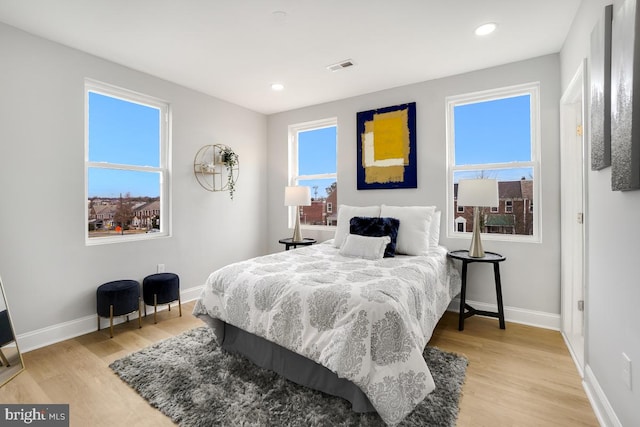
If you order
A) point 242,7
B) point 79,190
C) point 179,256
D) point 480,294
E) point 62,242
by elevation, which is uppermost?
point 242,7

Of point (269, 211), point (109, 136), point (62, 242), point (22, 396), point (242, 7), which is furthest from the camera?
point (269, 211)

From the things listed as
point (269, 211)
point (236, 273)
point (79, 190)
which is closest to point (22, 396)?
point (236, 273)

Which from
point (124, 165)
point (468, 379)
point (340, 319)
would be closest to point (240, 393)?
point (340, 319)

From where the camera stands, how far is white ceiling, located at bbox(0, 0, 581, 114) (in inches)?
87.1

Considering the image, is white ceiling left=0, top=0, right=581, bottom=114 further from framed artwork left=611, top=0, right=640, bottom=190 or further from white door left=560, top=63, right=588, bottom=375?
framed artwork left=611, top=0, right=640, bottom=190

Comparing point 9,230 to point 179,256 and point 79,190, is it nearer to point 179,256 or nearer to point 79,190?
point 79,190

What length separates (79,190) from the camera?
285 cm

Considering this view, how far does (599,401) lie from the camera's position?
1722 mm

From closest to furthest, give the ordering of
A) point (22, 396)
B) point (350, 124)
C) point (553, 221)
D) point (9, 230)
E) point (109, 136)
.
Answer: point (22, 396) → point (9, 230) → point (553, 221) → point (109, 136) → point (350, 124)

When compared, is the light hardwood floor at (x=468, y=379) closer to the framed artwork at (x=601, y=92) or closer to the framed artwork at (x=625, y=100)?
the framed artwork at (x=625, y=100)

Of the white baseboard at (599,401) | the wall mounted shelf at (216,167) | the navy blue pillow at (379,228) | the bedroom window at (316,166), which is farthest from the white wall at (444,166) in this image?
the white baseboard at (599,401)

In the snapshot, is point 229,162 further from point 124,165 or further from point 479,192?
point 479,192

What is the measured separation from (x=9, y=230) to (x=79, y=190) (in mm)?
588

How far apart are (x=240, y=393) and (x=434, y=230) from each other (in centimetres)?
240
